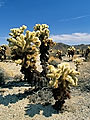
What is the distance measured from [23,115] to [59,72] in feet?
11.9

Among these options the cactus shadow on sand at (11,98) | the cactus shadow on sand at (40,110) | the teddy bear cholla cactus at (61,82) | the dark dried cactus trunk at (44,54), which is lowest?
the cactus shadow on sand at (40,110)

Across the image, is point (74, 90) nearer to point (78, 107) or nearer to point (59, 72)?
point (78, 107)

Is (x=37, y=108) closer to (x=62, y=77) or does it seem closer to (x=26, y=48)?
(x=62, y=77)

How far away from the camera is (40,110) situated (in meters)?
14.1

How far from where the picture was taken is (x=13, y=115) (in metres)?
13.5

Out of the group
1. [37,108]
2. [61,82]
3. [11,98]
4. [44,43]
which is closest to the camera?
[61,82]

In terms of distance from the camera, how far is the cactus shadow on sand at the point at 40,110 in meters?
13.7

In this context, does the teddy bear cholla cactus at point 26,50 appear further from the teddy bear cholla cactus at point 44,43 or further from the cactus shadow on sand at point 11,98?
the teddy bear cholla cactus at point 44,43

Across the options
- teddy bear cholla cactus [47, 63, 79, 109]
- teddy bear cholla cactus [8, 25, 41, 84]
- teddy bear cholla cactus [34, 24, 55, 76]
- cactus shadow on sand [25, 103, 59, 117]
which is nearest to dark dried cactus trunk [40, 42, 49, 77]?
teddy bear cholla cactus [34, 24, 55, 76]

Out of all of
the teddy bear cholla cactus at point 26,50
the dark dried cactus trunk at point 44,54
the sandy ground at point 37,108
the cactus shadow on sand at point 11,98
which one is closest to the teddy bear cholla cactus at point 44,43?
the dark dried cactus trunk at point 44,54

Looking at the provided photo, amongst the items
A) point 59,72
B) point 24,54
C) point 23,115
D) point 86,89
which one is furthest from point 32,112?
point 86,89

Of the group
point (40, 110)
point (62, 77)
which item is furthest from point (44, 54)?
point (40, 110)

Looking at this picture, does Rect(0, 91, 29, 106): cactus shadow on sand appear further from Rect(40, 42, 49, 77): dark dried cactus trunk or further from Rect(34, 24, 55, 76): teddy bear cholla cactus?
Rect(34, 24, 55, 76): teddy bear cholla cactus

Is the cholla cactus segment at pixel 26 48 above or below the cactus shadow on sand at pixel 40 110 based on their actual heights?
above
